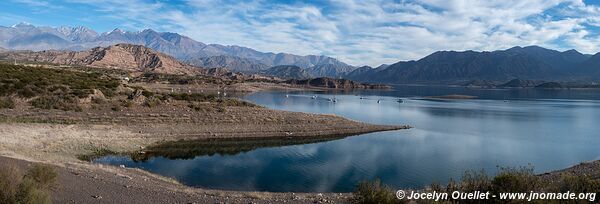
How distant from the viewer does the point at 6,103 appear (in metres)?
36.5

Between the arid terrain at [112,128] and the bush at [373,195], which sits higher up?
the bush at [373,195]

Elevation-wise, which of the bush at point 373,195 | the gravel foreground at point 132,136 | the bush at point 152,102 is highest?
the bush at point 373,195

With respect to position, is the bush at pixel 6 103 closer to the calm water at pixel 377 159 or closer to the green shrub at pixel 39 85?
the green shrub at pixel 39 85

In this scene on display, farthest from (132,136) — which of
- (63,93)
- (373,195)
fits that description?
(373,195)

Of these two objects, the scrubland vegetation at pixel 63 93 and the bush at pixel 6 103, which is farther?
the scrubland vegetation at pixel 63 93

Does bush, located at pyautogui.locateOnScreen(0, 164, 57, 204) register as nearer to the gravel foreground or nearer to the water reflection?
the gravel foreground

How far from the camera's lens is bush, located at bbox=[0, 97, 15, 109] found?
118ft

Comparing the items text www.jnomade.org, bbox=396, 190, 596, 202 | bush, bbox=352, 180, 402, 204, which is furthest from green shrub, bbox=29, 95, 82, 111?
text www.jnomade.org, bbox=396, 190, 596, 202

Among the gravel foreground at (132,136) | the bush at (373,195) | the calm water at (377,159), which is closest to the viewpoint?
the bush at (373,195)

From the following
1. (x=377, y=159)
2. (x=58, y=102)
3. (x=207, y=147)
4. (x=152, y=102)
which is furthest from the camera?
(x=152, y=102)

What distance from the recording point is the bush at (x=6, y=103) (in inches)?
1421

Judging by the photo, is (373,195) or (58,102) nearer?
(373,195)

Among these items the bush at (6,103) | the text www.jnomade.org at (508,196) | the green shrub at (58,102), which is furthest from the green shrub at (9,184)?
the bush at (6,103)

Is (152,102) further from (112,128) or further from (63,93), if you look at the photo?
(112,128)
